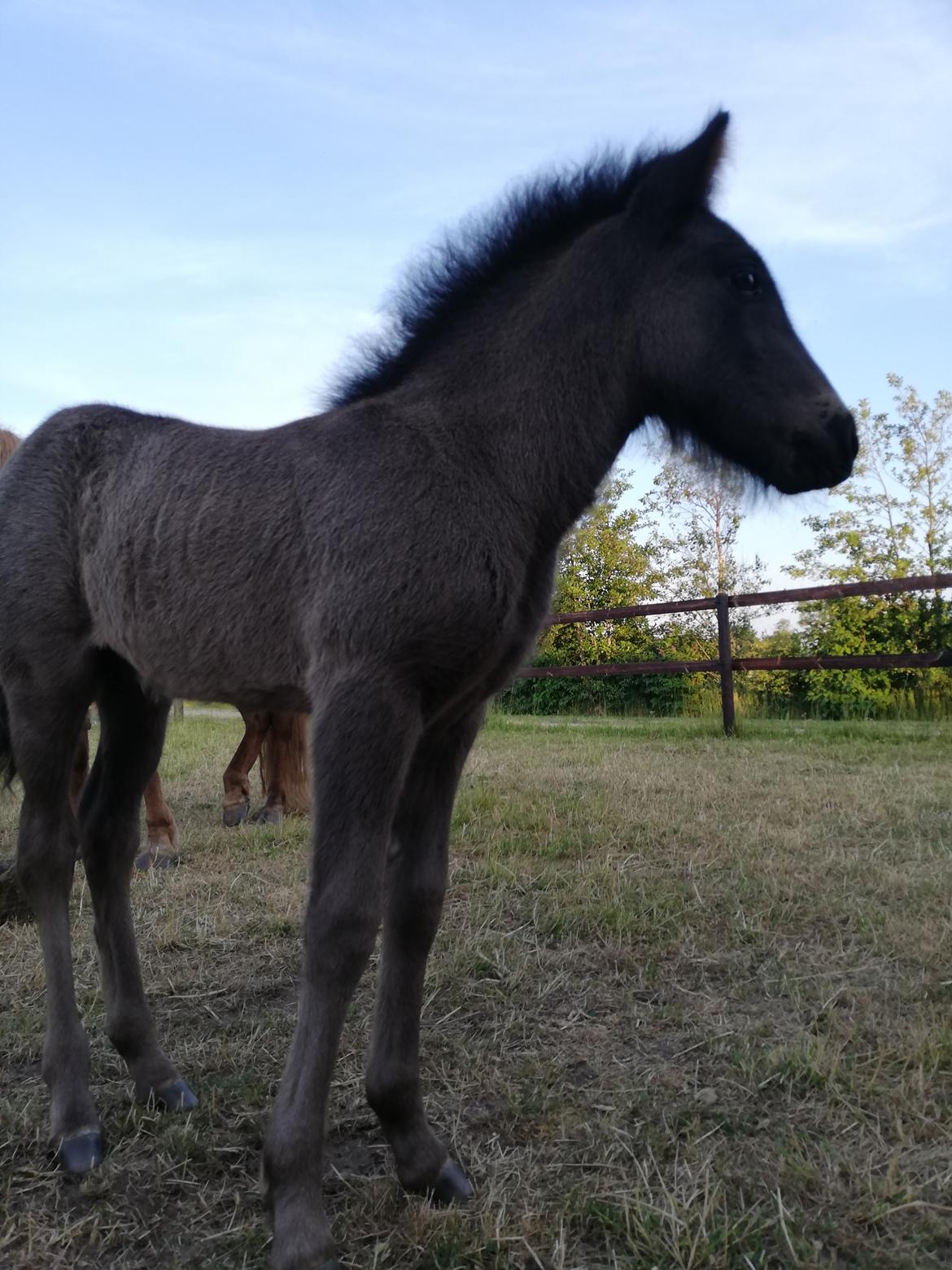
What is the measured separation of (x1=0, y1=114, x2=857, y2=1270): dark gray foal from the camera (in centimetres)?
210

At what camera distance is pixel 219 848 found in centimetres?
557

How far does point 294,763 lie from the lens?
21.5ft

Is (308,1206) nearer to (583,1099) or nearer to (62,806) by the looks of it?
(583,1099)

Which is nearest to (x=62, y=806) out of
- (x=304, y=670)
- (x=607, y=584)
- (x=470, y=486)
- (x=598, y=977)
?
(x=304, y=670)

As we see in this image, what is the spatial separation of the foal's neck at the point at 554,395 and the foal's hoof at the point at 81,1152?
78.2 inches

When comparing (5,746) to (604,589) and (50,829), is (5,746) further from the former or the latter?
(604,589)

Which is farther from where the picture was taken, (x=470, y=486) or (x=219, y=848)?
(x=219, y=848)

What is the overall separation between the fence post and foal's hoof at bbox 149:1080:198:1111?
Result: 9317mm

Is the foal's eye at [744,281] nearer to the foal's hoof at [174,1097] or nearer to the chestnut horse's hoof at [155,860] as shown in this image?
the foal's hoof at [174,1097]

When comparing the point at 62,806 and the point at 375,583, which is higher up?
the point at 375,583

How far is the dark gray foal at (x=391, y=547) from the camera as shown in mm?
2096

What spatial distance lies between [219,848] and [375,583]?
3.98 m

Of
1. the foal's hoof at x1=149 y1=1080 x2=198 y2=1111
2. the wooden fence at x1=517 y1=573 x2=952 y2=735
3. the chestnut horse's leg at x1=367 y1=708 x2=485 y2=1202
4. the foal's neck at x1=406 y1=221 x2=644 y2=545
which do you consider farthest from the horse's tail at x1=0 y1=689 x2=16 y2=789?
the wooden fence at x1=517 y1=573 x2=952 y2=735

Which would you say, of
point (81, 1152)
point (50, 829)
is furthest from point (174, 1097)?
point (50, 829)
